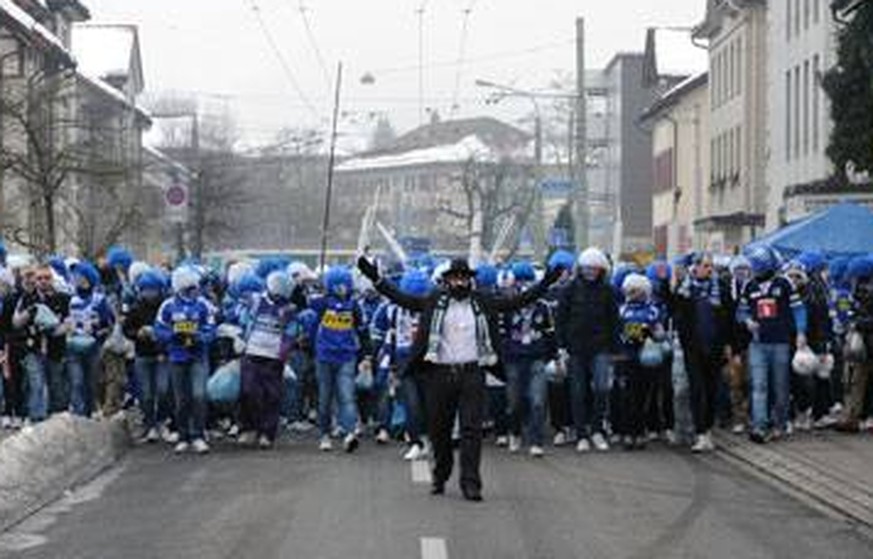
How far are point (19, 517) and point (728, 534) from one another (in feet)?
15.7

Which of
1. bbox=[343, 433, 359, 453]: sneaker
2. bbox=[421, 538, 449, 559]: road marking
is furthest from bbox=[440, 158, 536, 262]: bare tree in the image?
bbox=[421, 538, 449, 559]: road marking

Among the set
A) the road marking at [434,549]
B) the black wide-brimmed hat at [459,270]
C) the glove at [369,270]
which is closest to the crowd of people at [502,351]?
the black wide-brimmed hat at [459,270]

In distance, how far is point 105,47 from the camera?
8006 centimetres

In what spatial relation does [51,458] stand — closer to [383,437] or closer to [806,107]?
[383,437]

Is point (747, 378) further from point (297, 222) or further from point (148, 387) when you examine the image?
point (297, 222)

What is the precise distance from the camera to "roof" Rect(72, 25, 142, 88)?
78188mm

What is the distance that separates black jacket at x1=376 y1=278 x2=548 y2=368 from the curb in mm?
2899

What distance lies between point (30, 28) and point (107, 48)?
100 ft

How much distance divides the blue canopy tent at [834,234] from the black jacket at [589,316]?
8712 millimetres

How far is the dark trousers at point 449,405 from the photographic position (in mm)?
14516

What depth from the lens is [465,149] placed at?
365 ft

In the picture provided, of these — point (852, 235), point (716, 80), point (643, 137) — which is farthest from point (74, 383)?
point (643, 137)

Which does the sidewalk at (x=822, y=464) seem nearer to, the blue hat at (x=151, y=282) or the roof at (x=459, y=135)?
the blue hat at (x=151, y=282)

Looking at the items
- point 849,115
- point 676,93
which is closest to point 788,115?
point 849,115
